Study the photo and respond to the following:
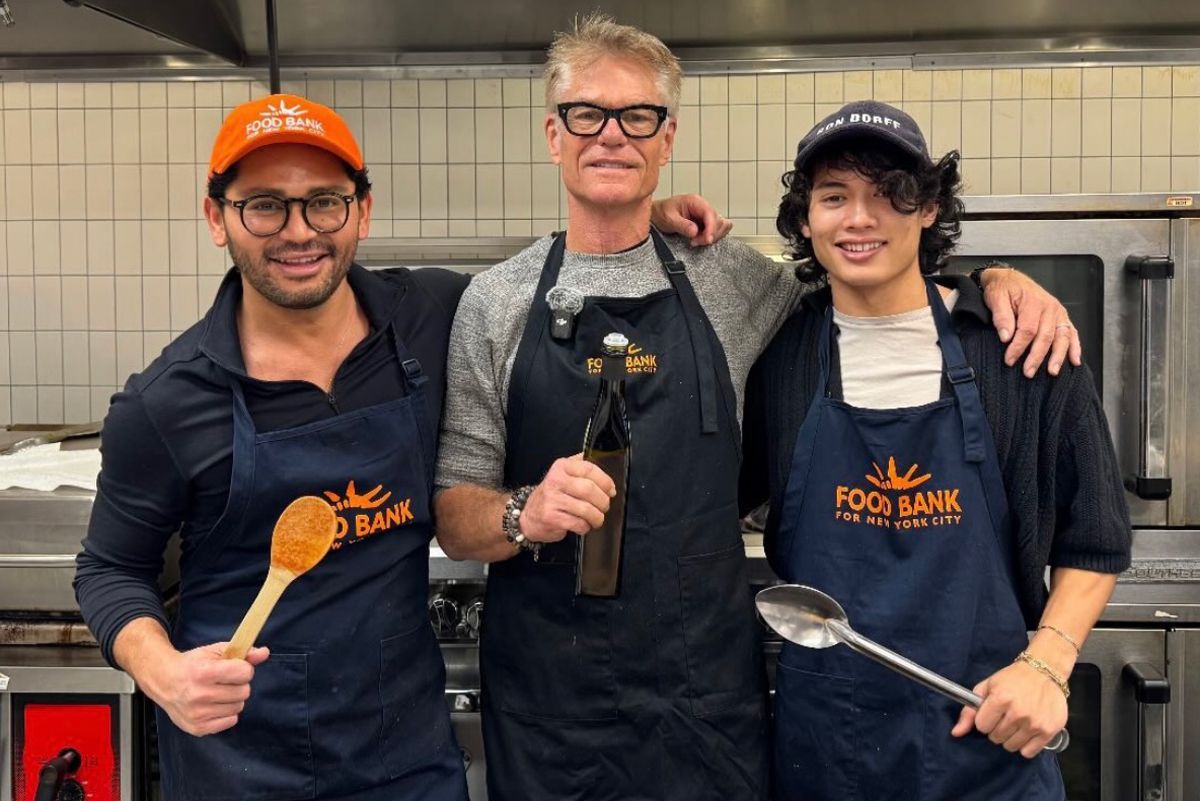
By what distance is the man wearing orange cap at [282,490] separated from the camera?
1.38 metres

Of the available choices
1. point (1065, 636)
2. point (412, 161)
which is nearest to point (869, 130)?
point (1065, 636)

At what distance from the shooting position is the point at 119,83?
3141 mm

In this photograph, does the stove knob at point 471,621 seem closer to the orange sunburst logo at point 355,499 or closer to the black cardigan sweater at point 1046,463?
the orange sunburst logo at point 355,499

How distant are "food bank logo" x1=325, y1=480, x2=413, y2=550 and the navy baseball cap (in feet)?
2.33

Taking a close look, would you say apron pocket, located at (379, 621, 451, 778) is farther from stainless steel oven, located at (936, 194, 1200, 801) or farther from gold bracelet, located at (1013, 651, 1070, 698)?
stainless steel oven, located at (936, 194, 1200, 801)

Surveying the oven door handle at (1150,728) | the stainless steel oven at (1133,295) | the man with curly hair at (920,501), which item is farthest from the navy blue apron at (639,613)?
the stainless steel oven at (1133,295)

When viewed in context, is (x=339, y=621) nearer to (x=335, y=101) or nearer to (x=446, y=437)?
(x=446, y=437)

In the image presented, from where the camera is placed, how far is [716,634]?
1.52m

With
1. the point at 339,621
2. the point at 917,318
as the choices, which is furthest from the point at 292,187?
the point at 917,318

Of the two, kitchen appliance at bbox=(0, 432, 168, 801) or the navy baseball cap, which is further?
kitchen appliance at bbox=(0, 432, 168, 801)

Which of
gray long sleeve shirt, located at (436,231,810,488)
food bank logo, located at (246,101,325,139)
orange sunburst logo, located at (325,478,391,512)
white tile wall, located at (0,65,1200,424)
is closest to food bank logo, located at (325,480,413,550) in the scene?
orange sunburst logo, located at (325,478,391,512)

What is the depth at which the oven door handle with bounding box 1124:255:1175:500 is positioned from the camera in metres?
2.17

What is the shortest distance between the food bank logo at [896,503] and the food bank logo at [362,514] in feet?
1.95

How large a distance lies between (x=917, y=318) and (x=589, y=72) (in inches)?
22.2
